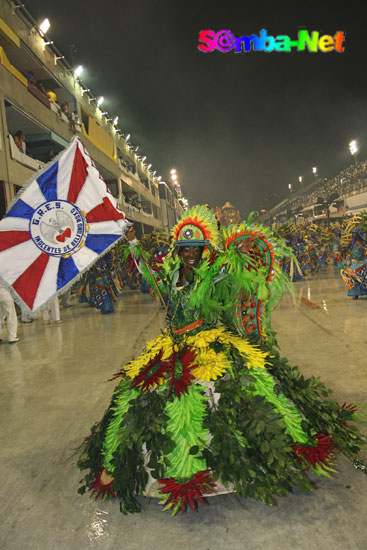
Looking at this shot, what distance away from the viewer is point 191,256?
3033 millimetres

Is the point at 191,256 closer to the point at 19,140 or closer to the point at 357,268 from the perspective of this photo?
the point at 357,268

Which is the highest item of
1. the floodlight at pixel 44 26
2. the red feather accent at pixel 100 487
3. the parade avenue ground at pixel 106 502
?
the floodlight at pixel 44 26

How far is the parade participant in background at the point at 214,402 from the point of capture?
7.12 ft

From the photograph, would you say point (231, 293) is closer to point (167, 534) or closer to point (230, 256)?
point (230, 256)

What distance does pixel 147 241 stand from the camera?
16.2 meters

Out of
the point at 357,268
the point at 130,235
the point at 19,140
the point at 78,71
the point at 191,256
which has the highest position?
the point at 78,71

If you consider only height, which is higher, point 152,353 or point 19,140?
point 19,140

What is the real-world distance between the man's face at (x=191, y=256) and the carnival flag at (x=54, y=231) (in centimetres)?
56

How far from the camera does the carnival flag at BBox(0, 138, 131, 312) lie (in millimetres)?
3000

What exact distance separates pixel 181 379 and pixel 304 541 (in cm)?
105

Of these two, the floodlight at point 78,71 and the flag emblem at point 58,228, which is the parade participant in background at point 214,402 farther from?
the floodlight at point 78,71

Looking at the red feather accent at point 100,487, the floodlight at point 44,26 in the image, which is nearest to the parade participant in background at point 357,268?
the red feather accent at point 100,487

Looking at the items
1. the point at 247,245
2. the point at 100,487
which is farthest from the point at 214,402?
the point at 247,245

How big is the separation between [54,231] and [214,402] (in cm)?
180
